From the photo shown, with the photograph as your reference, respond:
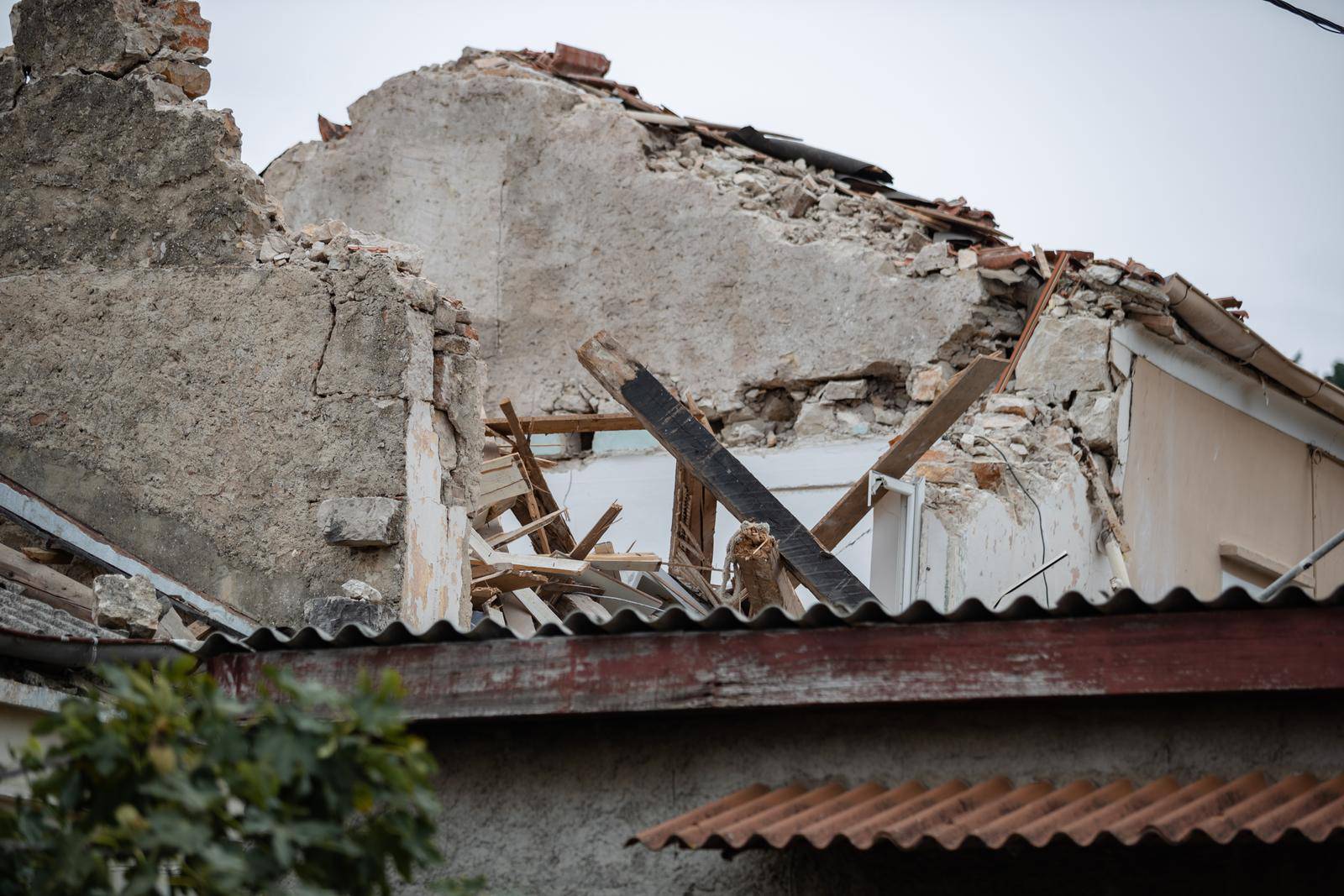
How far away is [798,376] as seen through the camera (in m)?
11.5

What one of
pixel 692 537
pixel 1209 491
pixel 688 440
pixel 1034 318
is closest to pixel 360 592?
pixel 688 440

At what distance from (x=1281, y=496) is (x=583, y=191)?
616cm

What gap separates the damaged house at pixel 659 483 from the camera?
14.4 feet

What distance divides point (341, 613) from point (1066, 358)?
18.3 feet

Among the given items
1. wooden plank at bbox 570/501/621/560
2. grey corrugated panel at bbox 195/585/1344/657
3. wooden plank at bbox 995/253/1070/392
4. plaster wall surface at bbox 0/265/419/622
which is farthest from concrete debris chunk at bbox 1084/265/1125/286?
grey corrugated panel at bbox 195/585/1344/657

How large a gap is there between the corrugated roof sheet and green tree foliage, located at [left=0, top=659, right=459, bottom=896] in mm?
1268

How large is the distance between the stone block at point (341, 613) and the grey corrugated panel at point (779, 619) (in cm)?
155

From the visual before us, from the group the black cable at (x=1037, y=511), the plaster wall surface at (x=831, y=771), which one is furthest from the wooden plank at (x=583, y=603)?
the plaster wall surface at (x=831, y=771)

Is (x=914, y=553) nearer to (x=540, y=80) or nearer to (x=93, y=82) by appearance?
(x=93, y=82)

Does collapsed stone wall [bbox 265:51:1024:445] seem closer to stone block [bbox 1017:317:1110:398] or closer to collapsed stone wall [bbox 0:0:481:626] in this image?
stone block [bbox 1017:317:1110:398]

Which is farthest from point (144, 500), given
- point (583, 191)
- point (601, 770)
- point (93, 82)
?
point (583, 191)

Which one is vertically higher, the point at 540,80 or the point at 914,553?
the point at 540,80

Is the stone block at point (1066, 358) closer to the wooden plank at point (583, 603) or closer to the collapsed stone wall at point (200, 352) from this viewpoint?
the wooden plank at point (583, 603)

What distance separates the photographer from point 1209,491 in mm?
11656
